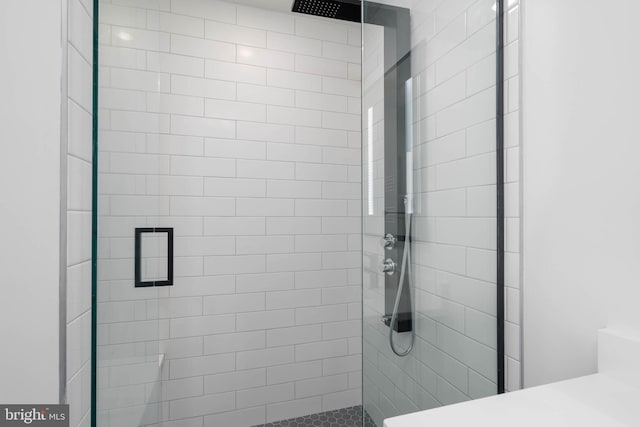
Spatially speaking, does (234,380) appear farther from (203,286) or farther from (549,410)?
(549,410)

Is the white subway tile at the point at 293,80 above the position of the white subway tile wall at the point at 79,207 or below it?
above

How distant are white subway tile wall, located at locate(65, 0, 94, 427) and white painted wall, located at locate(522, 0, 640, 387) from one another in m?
1.16

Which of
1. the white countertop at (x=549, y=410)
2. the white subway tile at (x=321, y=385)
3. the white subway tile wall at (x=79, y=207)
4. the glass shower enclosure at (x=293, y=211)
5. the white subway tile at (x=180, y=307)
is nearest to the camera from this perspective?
the white countertop at (x=549, y=410)

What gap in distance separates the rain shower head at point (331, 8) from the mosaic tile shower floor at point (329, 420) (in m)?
2.43

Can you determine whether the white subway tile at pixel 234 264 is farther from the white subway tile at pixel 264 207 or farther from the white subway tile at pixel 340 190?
the white subway tile at pixel 340 190

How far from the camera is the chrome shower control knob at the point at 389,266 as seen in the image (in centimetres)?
100

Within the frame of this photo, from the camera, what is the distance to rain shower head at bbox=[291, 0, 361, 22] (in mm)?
1790

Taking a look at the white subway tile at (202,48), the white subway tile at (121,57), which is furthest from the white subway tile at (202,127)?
the white subway tile at (121,57)

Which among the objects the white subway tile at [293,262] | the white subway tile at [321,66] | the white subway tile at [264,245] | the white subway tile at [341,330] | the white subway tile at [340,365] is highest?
the white subway tile at [321,66]

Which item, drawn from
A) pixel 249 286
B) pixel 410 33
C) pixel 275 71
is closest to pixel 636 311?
pixel 410 33

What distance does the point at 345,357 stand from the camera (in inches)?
83.3

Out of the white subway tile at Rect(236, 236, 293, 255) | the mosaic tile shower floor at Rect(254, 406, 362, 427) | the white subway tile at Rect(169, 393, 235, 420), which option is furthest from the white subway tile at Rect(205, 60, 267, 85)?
the mosaic tile shower floor at Rect(254, 406, 362, 427)

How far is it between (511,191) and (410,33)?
1.90ft

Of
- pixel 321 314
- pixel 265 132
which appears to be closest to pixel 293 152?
pixel 265 132
